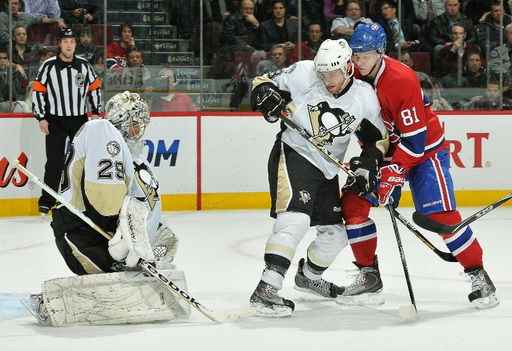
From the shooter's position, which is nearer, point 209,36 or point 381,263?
point 381,263

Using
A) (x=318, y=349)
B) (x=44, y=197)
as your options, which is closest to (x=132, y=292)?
(x=318, y=349)

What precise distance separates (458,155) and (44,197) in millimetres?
2764

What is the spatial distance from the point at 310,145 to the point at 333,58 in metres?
0.32

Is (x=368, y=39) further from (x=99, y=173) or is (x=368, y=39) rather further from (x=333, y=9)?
(x=333, y=9)

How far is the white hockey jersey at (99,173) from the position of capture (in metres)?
3.54

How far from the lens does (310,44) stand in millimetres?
7742

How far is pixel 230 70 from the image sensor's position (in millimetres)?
7660

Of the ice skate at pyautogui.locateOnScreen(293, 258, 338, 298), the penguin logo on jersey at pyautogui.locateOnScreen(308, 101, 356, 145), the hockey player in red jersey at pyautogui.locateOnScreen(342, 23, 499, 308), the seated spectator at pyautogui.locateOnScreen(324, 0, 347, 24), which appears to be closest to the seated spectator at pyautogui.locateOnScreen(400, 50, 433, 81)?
the seated spectator at pyautogui.locateOnScreen(324, 0, 347, 24)

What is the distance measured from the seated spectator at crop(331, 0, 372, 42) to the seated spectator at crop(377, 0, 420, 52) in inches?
5.1

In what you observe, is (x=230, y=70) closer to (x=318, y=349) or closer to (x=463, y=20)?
(x=463, y=20)

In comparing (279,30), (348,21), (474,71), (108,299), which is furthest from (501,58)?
(108,299)

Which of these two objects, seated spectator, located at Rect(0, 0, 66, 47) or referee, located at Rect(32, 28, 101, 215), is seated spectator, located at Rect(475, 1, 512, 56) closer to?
referee, located at Rect(32, 28, 101, 215)

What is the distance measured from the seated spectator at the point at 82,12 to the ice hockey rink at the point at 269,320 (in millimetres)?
1641

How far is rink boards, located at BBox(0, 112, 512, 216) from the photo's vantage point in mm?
7273
